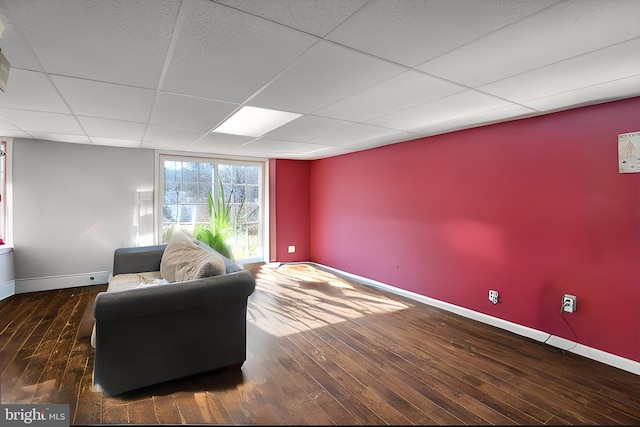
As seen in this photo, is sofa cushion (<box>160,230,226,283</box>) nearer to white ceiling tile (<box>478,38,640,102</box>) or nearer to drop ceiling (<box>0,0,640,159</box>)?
drop ceiling (<box>0,0,640,159</box>)

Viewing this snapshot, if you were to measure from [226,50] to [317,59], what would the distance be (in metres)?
0.49

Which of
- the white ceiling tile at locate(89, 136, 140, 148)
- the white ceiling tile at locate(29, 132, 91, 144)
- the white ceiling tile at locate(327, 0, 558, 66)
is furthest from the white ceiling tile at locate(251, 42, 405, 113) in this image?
the white ceiling tile at locate(29, 132, 91, 144)

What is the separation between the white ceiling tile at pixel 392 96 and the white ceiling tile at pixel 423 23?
0.38 metres

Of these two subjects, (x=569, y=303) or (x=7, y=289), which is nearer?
(x=569, y=303)

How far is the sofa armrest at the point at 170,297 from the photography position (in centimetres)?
186

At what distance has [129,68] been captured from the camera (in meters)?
1.85

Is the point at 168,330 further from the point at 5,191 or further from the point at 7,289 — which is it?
the point at 5,191

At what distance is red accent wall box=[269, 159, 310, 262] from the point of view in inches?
227

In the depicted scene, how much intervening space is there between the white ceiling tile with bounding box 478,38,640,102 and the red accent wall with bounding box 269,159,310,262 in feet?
13.3

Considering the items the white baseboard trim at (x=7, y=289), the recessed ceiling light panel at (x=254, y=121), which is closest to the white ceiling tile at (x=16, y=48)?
the recessed ceiling light panel at (x=254, y=121)

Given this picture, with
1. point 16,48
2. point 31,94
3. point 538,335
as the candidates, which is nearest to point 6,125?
point 31,94

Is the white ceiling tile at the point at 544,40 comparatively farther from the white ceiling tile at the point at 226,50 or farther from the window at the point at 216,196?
the window at the point at 216,196

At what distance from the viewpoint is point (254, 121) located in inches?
126

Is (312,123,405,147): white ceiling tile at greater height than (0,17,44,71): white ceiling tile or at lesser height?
greater
